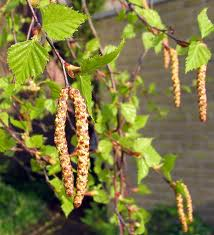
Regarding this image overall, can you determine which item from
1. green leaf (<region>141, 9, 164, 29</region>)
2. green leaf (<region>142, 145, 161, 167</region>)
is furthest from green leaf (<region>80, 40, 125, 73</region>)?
green leaf (<region>142, 145, 161, 167</region>)

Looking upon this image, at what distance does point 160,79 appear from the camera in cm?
493

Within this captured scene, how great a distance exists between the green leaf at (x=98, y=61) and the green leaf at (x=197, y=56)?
19.4 inches

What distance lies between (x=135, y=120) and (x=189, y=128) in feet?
7.27

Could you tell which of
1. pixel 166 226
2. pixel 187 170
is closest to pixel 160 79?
pixel 187 170

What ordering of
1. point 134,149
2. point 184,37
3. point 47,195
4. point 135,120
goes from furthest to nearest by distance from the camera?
point 47,195
point 184,37
point 135,120
point 134,149

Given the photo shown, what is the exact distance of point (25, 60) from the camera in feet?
3.48

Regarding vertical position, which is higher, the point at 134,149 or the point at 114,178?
the point at 134,149

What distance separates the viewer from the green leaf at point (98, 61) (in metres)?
0.99

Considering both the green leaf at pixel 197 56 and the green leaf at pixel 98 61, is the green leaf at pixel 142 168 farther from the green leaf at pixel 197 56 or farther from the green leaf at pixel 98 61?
the green leaf at pixel 98 61

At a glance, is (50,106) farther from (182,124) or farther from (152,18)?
(182,124)

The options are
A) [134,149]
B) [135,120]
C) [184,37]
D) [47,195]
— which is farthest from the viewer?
[47,195]

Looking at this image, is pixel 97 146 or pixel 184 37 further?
pixel 184 37

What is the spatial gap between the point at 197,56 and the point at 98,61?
578mm

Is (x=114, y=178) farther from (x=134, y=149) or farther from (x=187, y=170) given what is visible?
(x=187, y=170)
